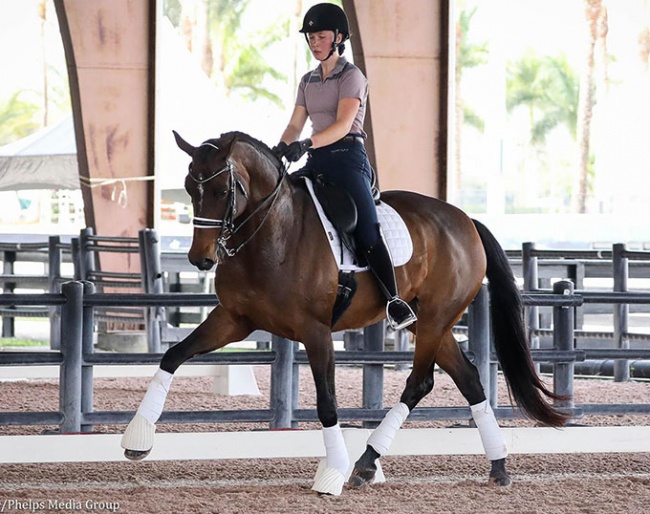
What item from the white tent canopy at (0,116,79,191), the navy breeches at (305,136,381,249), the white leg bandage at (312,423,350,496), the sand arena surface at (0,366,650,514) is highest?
the white tent canopy at (0,116,79,191)

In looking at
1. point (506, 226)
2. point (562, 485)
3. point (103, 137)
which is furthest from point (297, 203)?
point (506, 226)

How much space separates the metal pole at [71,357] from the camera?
5648 mm

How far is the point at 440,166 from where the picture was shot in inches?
459

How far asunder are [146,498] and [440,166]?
7.56 m

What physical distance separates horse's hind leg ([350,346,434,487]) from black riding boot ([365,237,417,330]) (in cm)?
40

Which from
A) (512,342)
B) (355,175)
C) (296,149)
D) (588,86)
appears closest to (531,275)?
(512,342)

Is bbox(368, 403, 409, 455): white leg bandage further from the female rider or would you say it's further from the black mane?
the black mane

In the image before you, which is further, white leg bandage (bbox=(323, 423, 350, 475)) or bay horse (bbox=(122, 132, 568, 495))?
white leg bandage (bbox=(323, 423, 350, 475))

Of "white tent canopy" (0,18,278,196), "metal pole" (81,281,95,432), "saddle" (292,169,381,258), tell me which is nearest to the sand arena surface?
"metal pole" (81,281,95,432)

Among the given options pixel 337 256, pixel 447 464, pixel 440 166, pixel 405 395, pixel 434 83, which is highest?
pixel 434 83

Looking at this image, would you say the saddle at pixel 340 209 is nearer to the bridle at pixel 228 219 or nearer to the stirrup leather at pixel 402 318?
the stirrup leather at pixel 402 318

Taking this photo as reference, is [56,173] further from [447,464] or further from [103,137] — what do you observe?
[447,464]

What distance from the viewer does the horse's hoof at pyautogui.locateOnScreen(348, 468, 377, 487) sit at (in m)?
5.00

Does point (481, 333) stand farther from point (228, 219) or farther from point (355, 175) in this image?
point (228, 219)
